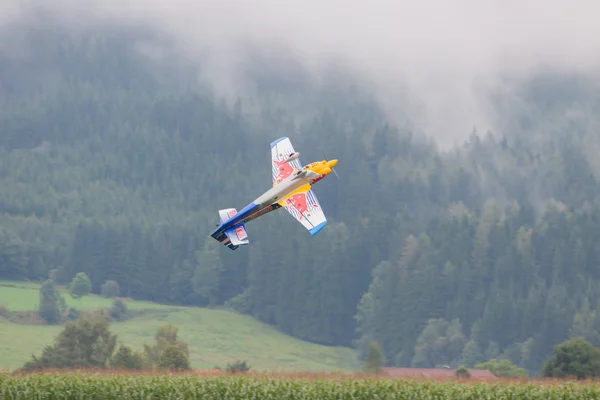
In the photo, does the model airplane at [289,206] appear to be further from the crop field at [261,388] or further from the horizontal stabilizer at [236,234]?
the crop field at [261,388]

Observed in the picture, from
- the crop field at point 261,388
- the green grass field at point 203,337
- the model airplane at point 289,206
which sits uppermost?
the green grass field at point 203,337

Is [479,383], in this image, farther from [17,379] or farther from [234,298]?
[234,298]

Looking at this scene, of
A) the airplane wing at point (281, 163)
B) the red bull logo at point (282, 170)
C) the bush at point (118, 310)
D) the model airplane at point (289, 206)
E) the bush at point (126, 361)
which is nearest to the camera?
the model airplane at point (289, 206)

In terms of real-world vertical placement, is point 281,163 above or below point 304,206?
above

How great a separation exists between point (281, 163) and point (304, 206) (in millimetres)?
4318

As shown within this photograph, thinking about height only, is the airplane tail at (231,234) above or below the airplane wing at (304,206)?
below

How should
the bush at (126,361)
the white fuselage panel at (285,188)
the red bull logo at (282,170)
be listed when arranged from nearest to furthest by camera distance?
the white fuselage panel at (285,188) < the red bull logo at (282,170) < the bush at (126,361)

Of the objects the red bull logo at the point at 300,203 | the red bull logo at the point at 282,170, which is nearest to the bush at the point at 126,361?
the red bull logo at the point at 282,170

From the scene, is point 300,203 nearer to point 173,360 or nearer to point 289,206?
point 289,206

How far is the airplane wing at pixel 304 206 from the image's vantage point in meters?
52.3

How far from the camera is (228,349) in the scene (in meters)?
152

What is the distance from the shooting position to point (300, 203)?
5262 centimetres

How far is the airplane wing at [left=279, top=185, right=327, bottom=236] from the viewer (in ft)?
172

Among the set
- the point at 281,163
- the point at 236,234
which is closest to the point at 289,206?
the point at 236,234
